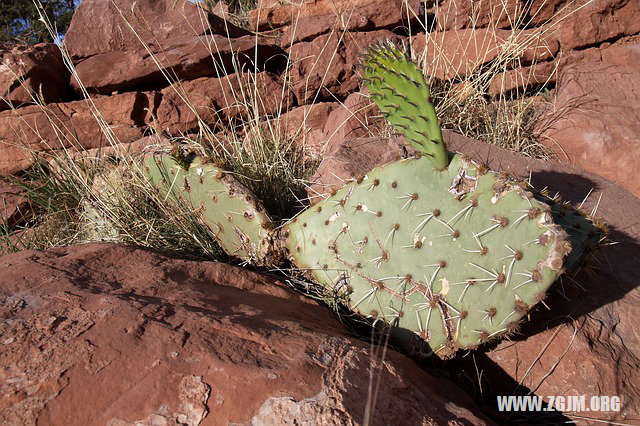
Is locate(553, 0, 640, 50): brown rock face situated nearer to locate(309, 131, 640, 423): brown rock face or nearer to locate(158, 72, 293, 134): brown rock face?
locate(158, 72, 293, 134): brown rock face

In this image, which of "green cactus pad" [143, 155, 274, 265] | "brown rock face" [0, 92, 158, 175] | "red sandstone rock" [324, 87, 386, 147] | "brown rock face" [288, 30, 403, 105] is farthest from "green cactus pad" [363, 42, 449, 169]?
"brown rock face" [0, 92, 158, 175]

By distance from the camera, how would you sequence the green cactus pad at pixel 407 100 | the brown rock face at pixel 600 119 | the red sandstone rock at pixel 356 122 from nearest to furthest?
the green cactus pad at pixel 407 100, the brown rock face at pixel 600 119, the red sandstone rock at pixel 356 122

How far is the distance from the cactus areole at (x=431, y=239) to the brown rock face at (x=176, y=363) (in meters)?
0.26

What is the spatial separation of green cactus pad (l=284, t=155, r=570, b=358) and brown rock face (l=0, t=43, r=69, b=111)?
3824 millimetres

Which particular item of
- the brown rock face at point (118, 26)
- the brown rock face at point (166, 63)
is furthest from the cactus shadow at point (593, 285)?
the brown rock face at point (118, 26)

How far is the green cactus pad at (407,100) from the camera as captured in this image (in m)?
1.81

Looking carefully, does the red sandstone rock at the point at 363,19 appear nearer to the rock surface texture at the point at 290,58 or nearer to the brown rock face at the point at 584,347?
the rock surface texture at the point at 290,58

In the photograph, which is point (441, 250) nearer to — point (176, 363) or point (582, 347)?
point (582, 347)

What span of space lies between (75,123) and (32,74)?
55 centimetres

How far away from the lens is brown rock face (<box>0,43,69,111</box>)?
472cm

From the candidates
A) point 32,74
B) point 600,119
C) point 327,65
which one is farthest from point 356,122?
point 32,74

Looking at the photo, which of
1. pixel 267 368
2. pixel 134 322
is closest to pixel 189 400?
pixel 267 368

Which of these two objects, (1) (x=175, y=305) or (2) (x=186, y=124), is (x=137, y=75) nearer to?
(2) (x=186, y=124)

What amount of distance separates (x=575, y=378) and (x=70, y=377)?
1659mm
